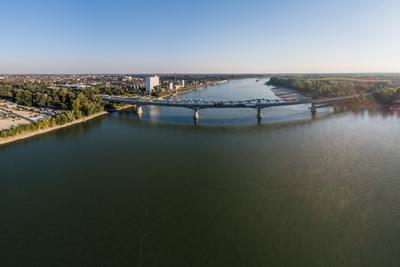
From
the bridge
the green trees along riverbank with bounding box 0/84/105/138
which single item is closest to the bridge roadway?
the bridge

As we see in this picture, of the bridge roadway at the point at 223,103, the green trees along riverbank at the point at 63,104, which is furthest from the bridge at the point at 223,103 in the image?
the green trees along riverbank at the point at 63,104

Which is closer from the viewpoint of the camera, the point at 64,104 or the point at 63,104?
the point at 63,104

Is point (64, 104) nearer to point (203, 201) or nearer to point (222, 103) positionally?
point (222, 103)

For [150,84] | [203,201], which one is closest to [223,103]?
[203,201]

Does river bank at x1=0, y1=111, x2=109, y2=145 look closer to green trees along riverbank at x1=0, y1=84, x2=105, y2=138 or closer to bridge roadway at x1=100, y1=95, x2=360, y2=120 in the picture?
green trees along riverbank at x1=0, y1=84, x2=105, y2=138

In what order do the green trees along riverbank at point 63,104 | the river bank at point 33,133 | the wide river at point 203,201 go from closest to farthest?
the wide river at point 203,201, the river bank at point 33,133, the green trees along riverbank at point 63,104

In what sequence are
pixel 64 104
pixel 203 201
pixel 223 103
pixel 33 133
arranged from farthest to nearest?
pixel 64 104
pixel 223 103
pixel 33 133
pixel 203 201

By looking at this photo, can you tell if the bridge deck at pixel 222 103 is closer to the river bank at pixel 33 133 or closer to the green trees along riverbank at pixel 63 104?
the green trees along riverbank at pixel 63 104

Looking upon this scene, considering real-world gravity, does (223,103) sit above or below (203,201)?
above

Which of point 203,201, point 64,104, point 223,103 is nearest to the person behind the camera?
point 203,201

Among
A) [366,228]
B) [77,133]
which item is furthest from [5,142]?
[366,228]
